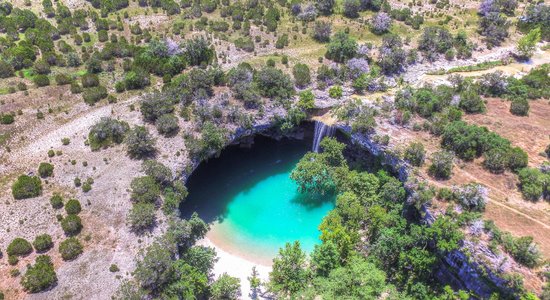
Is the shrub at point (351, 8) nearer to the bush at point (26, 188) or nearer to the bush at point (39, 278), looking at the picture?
the bush at point (26, 188)

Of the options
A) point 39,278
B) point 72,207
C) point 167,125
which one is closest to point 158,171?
point 167,125

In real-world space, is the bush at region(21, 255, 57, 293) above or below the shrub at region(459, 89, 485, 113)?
below

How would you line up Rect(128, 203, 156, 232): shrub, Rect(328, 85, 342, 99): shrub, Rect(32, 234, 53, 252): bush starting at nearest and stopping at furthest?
Rect(32, 234, 53, 252): bush → Rect(128, 203, 156, 232): shrub → Rect(328, 85, 342, 99): shrub

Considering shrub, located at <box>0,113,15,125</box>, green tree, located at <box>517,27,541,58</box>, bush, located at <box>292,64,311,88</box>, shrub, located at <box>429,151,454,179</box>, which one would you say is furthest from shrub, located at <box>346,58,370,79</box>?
shrub, located at <box>0,113,15,125</box>

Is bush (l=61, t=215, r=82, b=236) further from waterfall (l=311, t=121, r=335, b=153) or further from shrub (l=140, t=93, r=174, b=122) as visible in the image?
waterfall (l=311, t=121, r=335, b=153)

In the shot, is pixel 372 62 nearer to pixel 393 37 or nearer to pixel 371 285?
pixel 393 37

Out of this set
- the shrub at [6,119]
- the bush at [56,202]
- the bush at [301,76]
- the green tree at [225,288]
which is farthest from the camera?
the bush at [301,76]

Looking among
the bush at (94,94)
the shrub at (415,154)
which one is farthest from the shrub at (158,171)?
the shrub at (415,154)
